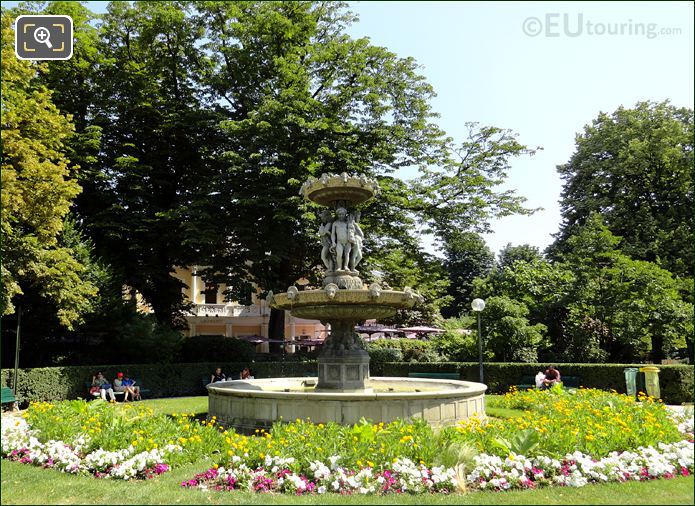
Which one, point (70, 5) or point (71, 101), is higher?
point (70, 5)

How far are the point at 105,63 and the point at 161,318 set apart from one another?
38.9 ft

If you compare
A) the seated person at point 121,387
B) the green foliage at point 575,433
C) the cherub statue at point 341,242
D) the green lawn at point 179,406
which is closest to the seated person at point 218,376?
the green lawn at point 179,406

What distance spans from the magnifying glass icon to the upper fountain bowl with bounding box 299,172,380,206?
5676mm

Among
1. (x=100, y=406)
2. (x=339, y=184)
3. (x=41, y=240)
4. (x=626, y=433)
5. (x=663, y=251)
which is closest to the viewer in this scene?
(x=626, y=433)

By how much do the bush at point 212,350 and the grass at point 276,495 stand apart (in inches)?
709

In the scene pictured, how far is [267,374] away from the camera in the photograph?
75.7ft

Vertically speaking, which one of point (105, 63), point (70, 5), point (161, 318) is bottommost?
point (161, 318)

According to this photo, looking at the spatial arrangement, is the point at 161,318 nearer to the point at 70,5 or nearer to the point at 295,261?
the point at 295,261

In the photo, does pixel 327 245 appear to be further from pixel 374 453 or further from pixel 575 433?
pixel 575 433

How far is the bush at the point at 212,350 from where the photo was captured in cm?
2492

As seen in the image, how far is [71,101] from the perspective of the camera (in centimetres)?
2481

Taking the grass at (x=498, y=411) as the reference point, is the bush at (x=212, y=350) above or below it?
above

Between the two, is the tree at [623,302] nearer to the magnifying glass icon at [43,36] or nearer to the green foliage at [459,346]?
the green foliage at [459,346]

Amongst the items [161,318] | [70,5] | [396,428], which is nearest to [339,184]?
[396,428]
